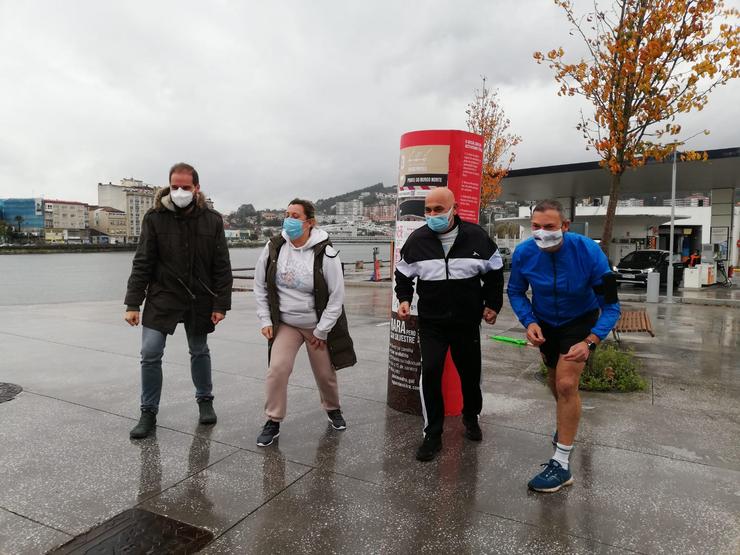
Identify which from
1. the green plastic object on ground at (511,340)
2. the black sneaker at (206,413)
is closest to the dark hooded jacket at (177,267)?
the black sneaker at (206,413)

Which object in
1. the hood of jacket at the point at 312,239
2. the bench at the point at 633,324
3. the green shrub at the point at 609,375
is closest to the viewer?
the hood of jacket at the point at 312,239

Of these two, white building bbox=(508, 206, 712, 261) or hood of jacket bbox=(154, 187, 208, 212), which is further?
white building bbox=(508, 206, 712, 261)

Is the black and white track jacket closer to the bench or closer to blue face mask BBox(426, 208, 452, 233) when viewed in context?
blue face mask BBox(426, 208, 452, 233)

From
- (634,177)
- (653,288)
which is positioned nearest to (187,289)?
(653,288)

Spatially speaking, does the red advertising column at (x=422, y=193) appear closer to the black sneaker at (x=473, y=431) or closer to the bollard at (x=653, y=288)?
the black sneaker at (x=473, y=431)

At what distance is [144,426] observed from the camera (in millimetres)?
4078

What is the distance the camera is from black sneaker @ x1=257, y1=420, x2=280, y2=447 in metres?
3.87

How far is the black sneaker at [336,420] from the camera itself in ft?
13.8

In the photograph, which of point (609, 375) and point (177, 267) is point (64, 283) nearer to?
point (177, 267)

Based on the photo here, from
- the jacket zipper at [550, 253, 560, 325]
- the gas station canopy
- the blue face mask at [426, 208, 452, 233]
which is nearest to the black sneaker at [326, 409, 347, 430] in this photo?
the blue face mask at [426, 208, 452, 233]

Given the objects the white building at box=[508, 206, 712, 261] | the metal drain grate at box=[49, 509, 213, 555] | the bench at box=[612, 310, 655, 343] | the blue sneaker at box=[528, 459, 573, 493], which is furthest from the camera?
the white building at box=[508, 206, 712, 261]

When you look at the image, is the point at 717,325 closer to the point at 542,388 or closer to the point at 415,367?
the point at 542,388

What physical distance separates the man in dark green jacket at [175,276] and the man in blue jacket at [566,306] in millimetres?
2421

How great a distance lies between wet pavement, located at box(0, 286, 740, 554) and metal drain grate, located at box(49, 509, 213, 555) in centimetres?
7
